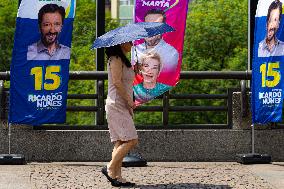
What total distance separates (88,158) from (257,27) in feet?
10.2

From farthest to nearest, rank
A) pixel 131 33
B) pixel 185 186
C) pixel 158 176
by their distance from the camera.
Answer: pixel 158 176 < pixel 185 186 < pixel 131 33

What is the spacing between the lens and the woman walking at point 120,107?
9703mm

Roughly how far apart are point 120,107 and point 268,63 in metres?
3.19

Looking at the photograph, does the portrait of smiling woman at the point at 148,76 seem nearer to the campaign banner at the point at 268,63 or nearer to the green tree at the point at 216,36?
the campaign banner at the point at 268,63

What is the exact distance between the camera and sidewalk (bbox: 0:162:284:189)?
9875mm

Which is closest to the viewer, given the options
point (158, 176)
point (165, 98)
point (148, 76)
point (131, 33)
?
point (131, 33)

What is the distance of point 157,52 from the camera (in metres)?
12.2

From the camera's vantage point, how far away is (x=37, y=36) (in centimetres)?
1194

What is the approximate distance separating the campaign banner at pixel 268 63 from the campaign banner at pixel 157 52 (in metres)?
1.09

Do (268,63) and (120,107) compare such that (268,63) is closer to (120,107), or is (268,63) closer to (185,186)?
(185,186)

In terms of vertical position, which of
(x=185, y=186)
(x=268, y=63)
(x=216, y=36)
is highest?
(x=216, y=36)

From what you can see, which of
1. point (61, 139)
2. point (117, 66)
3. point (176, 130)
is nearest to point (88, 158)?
point (61, 139)

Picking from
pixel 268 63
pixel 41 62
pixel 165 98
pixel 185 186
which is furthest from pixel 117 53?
pixel 165 98

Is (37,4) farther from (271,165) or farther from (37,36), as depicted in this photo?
(271,165)
